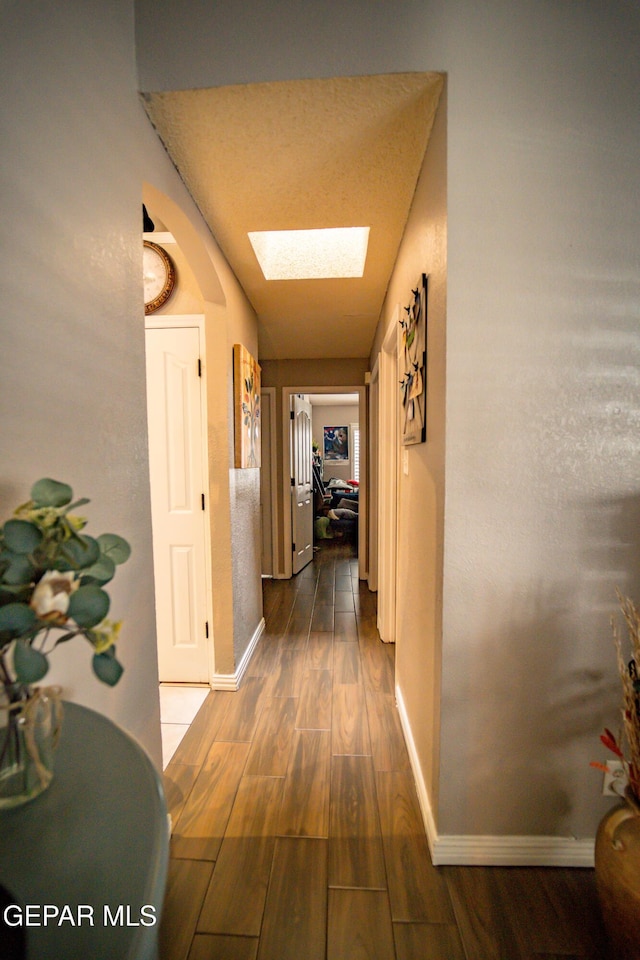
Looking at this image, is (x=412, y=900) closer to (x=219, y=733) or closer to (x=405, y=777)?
(x=405, y=777)

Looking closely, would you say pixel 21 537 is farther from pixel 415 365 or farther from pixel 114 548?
pixel 415 365

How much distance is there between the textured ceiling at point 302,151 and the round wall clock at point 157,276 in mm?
336

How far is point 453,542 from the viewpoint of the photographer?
1.23 metres

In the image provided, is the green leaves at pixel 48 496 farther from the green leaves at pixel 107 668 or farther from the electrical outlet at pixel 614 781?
the electrical outlet at pixel 614 781

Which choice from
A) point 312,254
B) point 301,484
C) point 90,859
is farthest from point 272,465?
point 90,859

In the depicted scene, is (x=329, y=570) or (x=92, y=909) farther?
(x=329, y=570)

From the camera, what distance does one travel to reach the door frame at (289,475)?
13.4ft

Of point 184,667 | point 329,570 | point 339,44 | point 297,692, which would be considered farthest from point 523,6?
point 329,570

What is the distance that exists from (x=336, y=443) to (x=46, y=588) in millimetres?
8691

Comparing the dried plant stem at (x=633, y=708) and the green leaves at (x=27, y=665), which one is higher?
the green leaves at (x=27, y=665)

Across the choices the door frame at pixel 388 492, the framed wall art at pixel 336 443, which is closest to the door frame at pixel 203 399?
the door frame at pixel 388 492

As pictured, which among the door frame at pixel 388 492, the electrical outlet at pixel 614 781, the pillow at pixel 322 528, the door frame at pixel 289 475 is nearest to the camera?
the electrical outlet at pixel 614 781

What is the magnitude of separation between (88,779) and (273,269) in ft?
8.90

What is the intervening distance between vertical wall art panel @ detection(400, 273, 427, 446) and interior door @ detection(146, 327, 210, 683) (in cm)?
113
